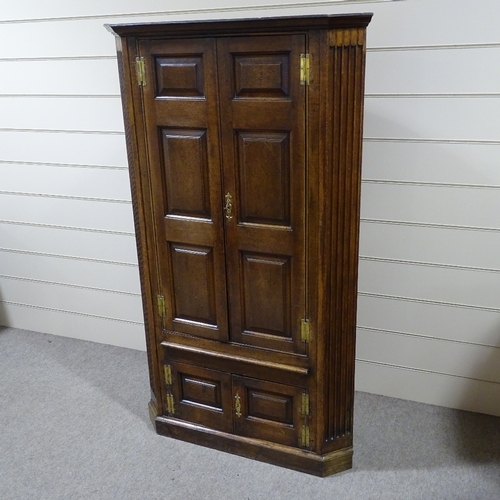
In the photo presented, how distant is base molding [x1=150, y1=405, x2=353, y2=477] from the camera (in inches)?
84.1

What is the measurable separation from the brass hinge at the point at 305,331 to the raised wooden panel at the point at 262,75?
78 centimetres

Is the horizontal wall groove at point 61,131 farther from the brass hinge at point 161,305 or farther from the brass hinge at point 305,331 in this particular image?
the brass hinge at point 305,331

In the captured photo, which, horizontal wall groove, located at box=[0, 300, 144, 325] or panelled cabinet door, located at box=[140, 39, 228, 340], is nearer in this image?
panelled cabinet door, located at box=[140, 39, 228, 340]

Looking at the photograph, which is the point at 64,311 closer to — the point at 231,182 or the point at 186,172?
the point at 186,172

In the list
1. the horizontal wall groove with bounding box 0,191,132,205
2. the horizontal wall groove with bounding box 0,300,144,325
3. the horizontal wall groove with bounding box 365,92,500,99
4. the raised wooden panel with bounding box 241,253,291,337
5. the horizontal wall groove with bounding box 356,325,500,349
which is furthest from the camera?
the horizontal wall groove with bounding box 0,300,144,325

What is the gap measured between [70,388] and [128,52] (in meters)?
1.67

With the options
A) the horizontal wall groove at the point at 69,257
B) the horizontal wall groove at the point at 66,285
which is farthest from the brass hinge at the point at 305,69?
the horizontal wall groove at the point at 66,285

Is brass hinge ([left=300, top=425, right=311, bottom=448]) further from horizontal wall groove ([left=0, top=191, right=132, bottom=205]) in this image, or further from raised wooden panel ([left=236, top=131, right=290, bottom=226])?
horizontal wall groove ([left=0, top=191, right=132, bottom=205])

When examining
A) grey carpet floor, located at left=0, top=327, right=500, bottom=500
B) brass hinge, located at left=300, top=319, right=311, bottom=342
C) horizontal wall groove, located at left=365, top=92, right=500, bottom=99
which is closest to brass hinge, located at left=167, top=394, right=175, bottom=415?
grey carpet floor, located at left=0, top=327, right=500, bottom=500

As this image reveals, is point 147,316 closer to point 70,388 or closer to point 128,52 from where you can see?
point 70,388

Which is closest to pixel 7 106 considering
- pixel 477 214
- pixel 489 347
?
pixel 477 214

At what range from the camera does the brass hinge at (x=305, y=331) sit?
197cm

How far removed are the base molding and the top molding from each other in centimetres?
151

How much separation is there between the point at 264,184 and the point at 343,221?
291mm
